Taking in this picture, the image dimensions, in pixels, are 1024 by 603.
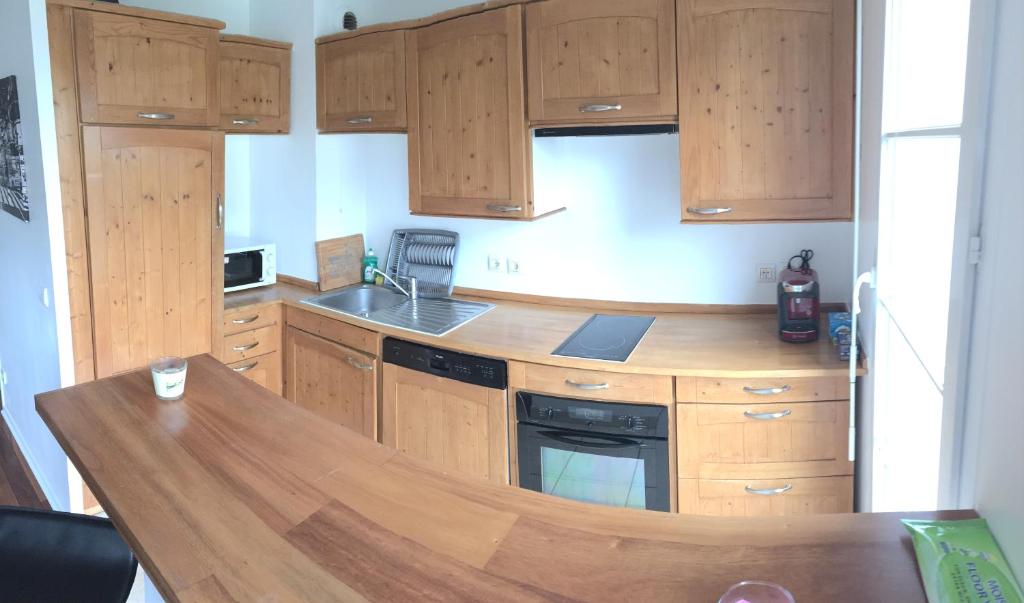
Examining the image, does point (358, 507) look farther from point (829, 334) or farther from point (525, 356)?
point (829, 334)

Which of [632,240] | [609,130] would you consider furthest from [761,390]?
[609,130]

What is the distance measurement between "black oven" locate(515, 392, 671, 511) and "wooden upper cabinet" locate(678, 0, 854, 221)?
2.68ft

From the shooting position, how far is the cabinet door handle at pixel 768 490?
253 cm

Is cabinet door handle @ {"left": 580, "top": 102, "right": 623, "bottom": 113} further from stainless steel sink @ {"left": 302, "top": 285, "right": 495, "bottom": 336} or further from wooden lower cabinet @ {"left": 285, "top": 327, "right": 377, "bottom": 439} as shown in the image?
wooden lower cabinet @ {"left": 285, "top": 327, "right": 377, "bottom": 439}

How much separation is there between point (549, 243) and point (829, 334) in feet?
4.36

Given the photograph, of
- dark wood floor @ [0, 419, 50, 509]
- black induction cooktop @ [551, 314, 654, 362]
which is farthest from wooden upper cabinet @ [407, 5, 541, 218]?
dark wood floor @ [0, 419, 50, 509]

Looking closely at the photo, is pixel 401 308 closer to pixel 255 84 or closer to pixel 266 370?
pixel 266 370

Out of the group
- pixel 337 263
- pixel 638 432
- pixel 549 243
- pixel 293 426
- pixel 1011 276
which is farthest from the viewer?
pixel 337 263

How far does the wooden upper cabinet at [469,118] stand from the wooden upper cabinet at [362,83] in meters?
0.09

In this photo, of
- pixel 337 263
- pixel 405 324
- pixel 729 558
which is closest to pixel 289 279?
pixel 337 263

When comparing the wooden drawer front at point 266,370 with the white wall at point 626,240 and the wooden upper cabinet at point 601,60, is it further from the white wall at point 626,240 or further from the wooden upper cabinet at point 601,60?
the wooden upper cabinet at point 601,60

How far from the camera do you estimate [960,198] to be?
4.03 feet

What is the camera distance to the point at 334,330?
3.49 m

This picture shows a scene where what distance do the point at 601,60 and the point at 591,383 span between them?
123cm
